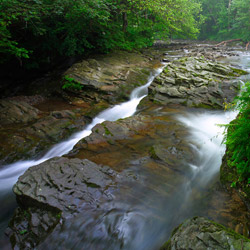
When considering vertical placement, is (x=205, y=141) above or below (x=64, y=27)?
below

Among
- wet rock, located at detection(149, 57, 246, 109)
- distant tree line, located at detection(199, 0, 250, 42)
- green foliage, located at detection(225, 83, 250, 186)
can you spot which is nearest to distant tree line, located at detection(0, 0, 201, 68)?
wet rock, located at detection(149, 57, 246, 109)

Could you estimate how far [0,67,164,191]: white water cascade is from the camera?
467cm

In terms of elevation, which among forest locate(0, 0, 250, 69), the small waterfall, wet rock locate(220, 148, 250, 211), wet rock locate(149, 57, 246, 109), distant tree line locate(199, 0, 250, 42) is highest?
distant tree line locate(199, 0, 250, 42)

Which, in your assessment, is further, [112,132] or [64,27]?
[64,27]

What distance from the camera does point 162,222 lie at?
3215mm

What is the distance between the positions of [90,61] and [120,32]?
14.8 feet

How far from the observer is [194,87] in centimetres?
746

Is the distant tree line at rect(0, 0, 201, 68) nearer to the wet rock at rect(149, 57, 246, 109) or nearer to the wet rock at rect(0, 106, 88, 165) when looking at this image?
the wet rock at rect(0, 106, 88, 165)

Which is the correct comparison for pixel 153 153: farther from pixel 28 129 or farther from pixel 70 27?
pixel 70 27

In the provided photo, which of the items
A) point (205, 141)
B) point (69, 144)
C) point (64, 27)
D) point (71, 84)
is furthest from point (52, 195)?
point (64, 27)

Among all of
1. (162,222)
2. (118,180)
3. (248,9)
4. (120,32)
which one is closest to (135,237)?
(162,222)

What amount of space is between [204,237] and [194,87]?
21.2 feet

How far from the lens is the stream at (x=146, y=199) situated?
2945 millimetres

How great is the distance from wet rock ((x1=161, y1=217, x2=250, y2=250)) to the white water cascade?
413 centimetres
